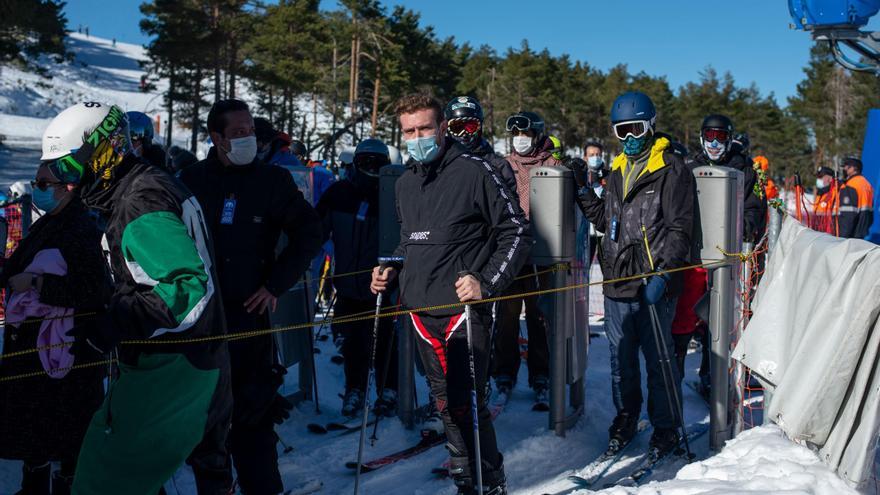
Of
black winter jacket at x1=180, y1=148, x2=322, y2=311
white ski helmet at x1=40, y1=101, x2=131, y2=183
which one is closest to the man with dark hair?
black winter jacket at x1=180, y1=148, x2=322, y2=311

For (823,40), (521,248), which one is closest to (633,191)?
(521,248)

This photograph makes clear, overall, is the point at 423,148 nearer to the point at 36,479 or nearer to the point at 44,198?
the point at 44,198

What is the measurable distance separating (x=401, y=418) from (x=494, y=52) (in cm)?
7584

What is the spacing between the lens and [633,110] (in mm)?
5312

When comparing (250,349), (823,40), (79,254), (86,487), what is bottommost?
(86,487)

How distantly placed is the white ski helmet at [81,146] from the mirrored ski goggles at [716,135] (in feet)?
18.4

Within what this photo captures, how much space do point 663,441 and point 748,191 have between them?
3038 mm

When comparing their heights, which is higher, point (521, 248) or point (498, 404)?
point (521, 248)

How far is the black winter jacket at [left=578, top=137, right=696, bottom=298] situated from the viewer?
5.14 m

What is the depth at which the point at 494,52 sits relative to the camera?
78.8m

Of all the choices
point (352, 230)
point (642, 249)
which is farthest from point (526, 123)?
point (642, 249)

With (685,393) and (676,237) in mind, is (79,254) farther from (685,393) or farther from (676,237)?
(685,393)

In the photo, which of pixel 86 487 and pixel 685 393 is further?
pixel 685 393

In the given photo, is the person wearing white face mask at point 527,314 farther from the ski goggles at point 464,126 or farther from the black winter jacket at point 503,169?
the ski goggles at point 464,126
